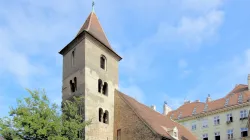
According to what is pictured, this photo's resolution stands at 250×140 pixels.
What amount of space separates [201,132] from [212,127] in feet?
7.13

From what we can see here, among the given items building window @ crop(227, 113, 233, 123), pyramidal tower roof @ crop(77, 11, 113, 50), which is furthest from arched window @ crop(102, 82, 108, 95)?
building window @ crop(227, 113, 233, 123)

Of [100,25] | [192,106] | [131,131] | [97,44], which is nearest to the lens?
[131,131]

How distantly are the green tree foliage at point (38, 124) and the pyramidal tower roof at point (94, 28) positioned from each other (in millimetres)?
9990

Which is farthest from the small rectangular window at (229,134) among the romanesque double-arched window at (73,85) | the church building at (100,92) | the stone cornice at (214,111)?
the romanesque double-arched window at (73,85)

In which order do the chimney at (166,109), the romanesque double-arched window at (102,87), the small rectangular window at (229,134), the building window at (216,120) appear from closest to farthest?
the romanesque double-arched window at (102,87) < the small rectangular window at (229,134) < the building window at (216,120) < the chimney at (166,109)

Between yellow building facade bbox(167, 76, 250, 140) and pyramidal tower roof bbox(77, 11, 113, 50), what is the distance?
102 ft

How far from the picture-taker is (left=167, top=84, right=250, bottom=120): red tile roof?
61425 mm

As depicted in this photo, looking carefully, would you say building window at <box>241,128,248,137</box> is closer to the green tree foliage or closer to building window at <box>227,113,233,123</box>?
building window at <box>227,113,233,123</box>

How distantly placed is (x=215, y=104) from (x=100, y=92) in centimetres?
3561

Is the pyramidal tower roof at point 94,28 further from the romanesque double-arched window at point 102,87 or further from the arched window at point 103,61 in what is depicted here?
the romanesque double-arched window at point 102,87

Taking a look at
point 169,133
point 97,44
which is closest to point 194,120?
point 169,133

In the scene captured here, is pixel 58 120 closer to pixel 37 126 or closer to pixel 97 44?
pixel 37 126

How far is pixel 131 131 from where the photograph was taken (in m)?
32.9

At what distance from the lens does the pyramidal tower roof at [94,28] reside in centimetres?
3606
